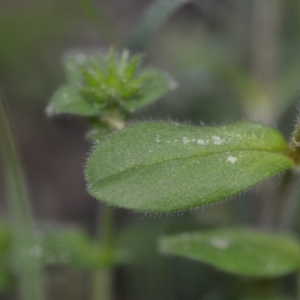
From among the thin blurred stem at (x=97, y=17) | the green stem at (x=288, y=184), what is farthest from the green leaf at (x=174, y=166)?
the thin blurred stem at (x=97, y=17)

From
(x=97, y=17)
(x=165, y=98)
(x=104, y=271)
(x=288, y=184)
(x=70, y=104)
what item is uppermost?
(x=97, y=17)

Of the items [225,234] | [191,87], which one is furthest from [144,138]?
[191,87]

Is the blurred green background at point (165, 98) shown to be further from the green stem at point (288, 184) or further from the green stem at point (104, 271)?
the green stem at point (288, 184)

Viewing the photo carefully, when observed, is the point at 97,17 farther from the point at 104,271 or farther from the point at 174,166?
the point at 174,166

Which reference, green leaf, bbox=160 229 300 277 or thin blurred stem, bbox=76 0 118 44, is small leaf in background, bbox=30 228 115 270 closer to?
green leaf, bbox=160 229 300 277

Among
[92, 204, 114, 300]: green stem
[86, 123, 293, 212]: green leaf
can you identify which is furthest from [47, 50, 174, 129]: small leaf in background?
[92, 204, 114, 300]: green stem

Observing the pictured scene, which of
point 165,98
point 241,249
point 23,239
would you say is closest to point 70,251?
point 23,239
